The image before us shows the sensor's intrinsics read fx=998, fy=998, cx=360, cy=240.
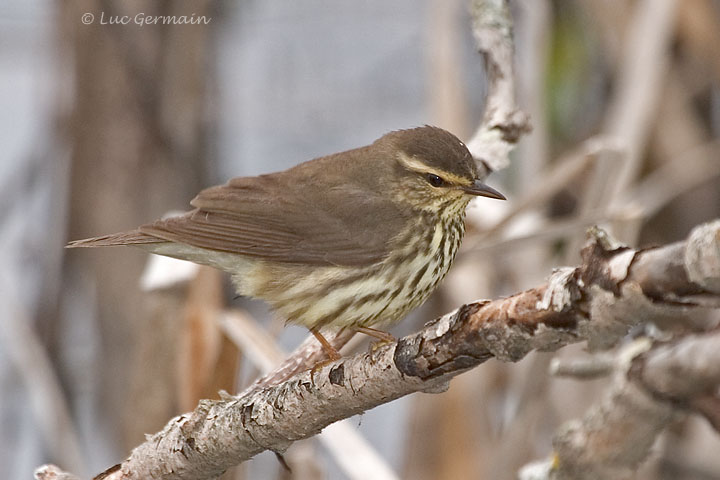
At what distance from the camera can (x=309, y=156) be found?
566 centimetres

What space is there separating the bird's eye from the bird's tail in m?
0.79

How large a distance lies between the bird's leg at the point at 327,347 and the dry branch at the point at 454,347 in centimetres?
30

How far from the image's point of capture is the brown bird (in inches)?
108

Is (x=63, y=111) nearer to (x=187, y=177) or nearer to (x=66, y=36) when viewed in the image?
(x=66, y=36)

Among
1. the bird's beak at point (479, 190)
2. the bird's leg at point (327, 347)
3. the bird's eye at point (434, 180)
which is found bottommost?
the bird's leg at point (327, 347)

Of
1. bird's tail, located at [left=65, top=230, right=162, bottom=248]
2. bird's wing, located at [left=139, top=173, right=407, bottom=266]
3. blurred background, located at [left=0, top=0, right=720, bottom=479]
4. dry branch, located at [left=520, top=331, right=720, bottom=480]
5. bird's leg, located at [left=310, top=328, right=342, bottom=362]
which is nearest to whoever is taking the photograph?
dry branch, located at [left=520, top=331, right=720, bottom=480]

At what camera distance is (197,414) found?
2.19 metres

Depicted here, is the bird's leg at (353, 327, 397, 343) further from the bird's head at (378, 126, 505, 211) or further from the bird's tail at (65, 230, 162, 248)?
the bird's tail at (65, 230, 162, 248)

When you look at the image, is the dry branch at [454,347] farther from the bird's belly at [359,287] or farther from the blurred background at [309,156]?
the blurred background at [309,156]

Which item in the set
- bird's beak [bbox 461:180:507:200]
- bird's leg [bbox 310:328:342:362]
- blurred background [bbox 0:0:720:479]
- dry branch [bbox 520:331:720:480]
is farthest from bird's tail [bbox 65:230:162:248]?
dry branch [bbox 520:331:720:480]

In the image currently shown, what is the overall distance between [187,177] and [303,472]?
2074 mm

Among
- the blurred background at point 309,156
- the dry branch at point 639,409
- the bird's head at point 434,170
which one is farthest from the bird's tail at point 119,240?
the dry branch at point 639,409

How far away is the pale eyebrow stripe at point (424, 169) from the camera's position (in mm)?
2826

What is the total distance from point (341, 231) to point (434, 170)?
0.32m
